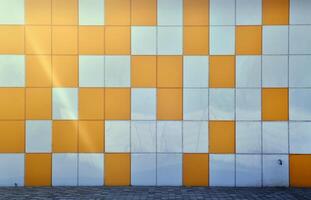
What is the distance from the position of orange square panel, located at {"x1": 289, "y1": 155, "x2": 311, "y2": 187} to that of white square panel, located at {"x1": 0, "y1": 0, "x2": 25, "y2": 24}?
16.6ft

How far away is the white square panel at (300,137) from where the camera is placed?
23.1 feet

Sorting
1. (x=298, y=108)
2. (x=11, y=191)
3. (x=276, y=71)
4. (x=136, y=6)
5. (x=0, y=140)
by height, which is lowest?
(x=11, y=191)

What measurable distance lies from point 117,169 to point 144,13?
2635 millimetres

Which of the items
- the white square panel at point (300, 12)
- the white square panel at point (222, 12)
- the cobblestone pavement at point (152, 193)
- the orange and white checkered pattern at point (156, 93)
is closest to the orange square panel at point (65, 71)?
the orange and white checkered pattern at point (156, 93)

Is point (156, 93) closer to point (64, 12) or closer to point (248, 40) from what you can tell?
point (248, 40)

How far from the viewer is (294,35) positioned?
705 centimetres

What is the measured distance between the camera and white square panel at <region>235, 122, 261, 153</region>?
23.1 feet

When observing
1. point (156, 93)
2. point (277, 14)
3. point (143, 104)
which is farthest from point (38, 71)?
point (277, 14)

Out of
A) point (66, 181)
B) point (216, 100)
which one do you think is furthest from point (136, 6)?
point (66, 181)

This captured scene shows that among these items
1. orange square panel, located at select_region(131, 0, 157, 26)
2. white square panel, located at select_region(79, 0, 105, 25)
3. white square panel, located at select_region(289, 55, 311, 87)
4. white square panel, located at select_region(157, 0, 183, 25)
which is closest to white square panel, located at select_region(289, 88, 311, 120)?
white square panel, located at select_region(289, 55, 311, 87)

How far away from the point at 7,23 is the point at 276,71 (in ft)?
14.9

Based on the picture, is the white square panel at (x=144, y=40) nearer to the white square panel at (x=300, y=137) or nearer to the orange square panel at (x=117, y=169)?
the orange square panel at (x=117, y=169)

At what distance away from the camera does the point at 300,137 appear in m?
7.05

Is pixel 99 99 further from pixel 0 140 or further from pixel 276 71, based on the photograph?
pixel 276 71
